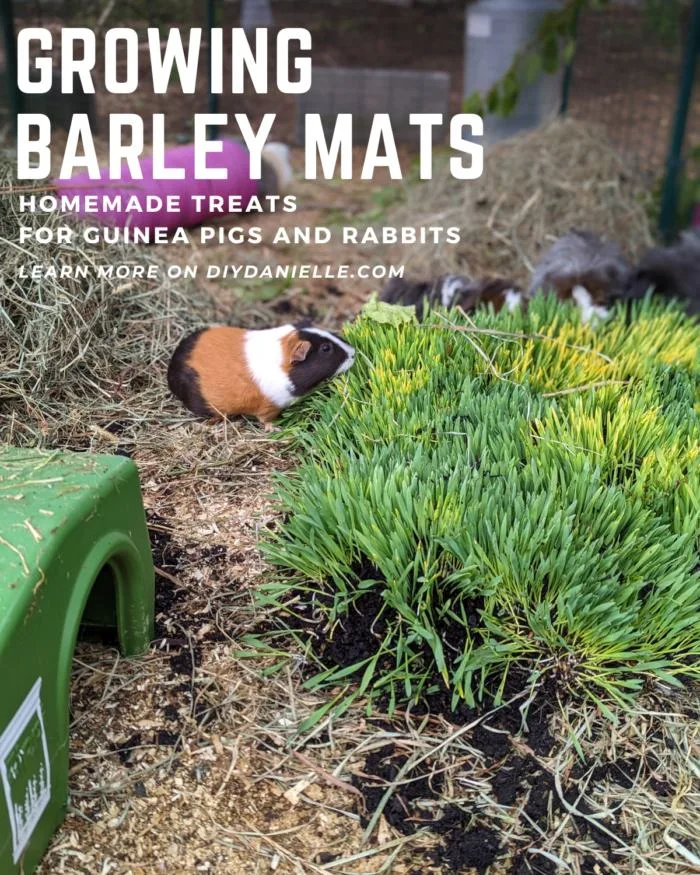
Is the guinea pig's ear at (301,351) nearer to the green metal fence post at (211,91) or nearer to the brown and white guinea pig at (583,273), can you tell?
the brown and white guinea pig at (583,273)

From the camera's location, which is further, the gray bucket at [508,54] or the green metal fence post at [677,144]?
the gray bucket at [508,54]

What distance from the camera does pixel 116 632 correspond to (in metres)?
2.47

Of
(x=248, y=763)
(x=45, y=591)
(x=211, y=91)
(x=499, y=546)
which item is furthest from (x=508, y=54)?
(x=45, y=591)

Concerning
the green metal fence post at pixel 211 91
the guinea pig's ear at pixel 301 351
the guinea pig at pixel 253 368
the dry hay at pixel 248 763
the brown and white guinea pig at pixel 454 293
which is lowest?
the dry hay at pixel 248 763

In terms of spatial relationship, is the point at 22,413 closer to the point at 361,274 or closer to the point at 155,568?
the point at 155,568

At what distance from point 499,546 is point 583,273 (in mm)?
3027

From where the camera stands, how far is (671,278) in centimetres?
489

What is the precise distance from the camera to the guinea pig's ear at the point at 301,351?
3.24 meters

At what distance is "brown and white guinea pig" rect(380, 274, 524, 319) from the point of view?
4.52m

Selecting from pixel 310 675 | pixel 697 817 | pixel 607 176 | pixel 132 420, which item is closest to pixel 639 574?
pixel 697 817

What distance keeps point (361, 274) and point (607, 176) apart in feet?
6.24

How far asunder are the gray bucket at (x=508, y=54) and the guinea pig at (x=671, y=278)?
2354 millimetres

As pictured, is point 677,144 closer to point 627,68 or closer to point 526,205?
point 526,205

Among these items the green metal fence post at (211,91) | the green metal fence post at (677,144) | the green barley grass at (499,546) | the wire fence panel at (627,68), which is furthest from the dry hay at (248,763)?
the wire fence panel at (627,68)
